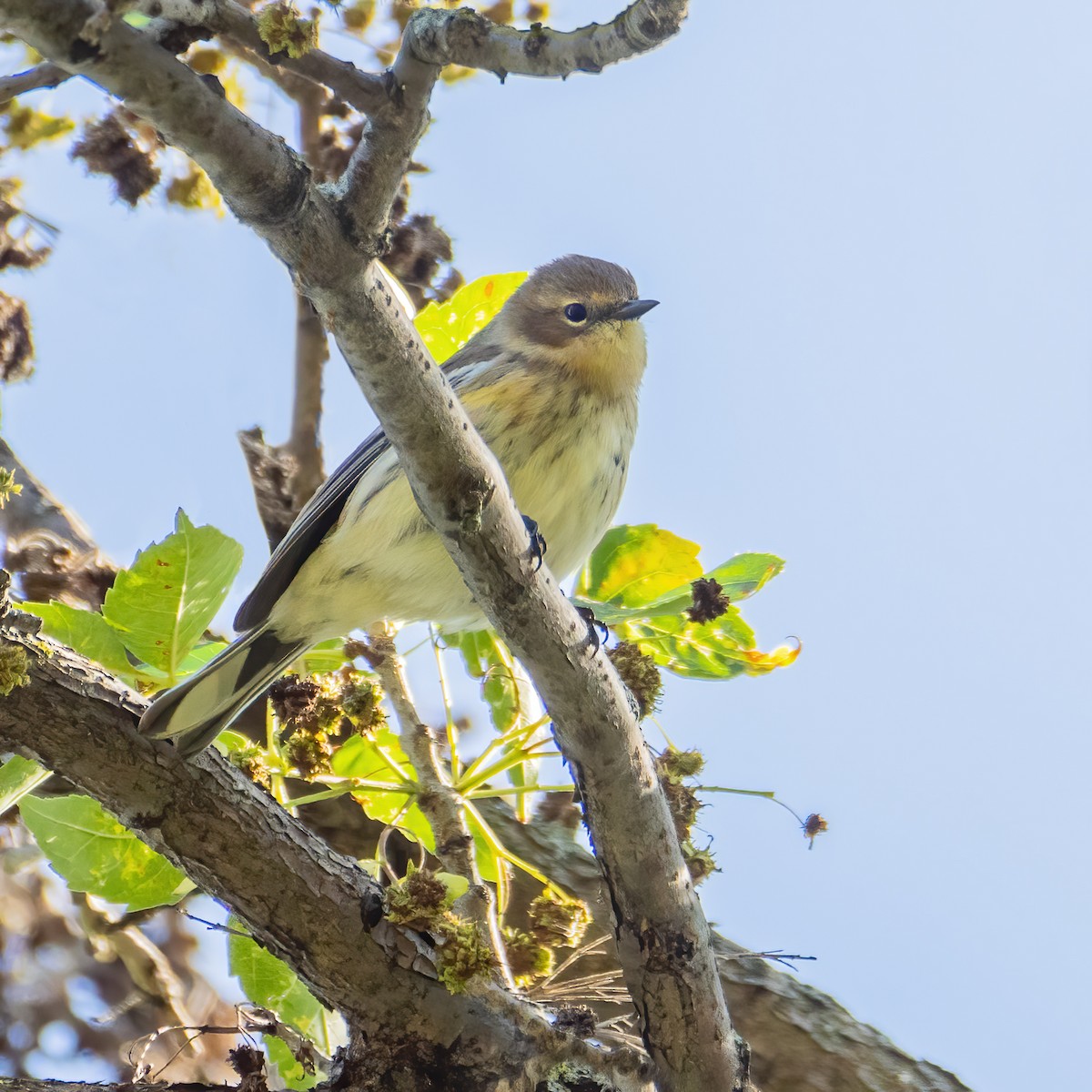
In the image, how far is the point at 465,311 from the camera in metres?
3.79

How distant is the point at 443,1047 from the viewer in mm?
2801

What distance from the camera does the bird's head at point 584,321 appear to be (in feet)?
12.6

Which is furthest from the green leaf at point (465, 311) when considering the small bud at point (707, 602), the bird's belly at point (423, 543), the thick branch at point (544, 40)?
the thick branch at point (544, 40)

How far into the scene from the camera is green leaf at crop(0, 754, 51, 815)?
9.10ft

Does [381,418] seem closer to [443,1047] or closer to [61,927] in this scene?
[443,1047]

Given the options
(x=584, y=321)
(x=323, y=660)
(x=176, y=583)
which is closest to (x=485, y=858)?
(x=323, y=660)

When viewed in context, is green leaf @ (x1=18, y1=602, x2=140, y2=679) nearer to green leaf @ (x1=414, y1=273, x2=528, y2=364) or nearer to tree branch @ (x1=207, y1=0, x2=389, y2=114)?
green leaf @ (x1=414, y1=273, x2=528, y2=364)

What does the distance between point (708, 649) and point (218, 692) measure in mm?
1267

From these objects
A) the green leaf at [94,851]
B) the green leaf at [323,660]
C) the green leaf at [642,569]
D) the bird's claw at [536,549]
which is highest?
the green leaf at [642,569]

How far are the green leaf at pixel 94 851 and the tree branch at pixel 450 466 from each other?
0.34 metres

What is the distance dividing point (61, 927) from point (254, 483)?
2.37 metres

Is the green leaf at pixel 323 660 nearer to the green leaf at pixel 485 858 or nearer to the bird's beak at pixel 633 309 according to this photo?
the green leaf at pixel 485 858

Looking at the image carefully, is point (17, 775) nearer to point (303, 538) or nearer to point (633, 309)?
point (303, 538)

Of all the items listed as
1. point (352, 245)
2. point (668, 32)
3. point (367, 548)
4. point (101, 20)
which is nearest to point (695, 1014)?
point (367, 548)
